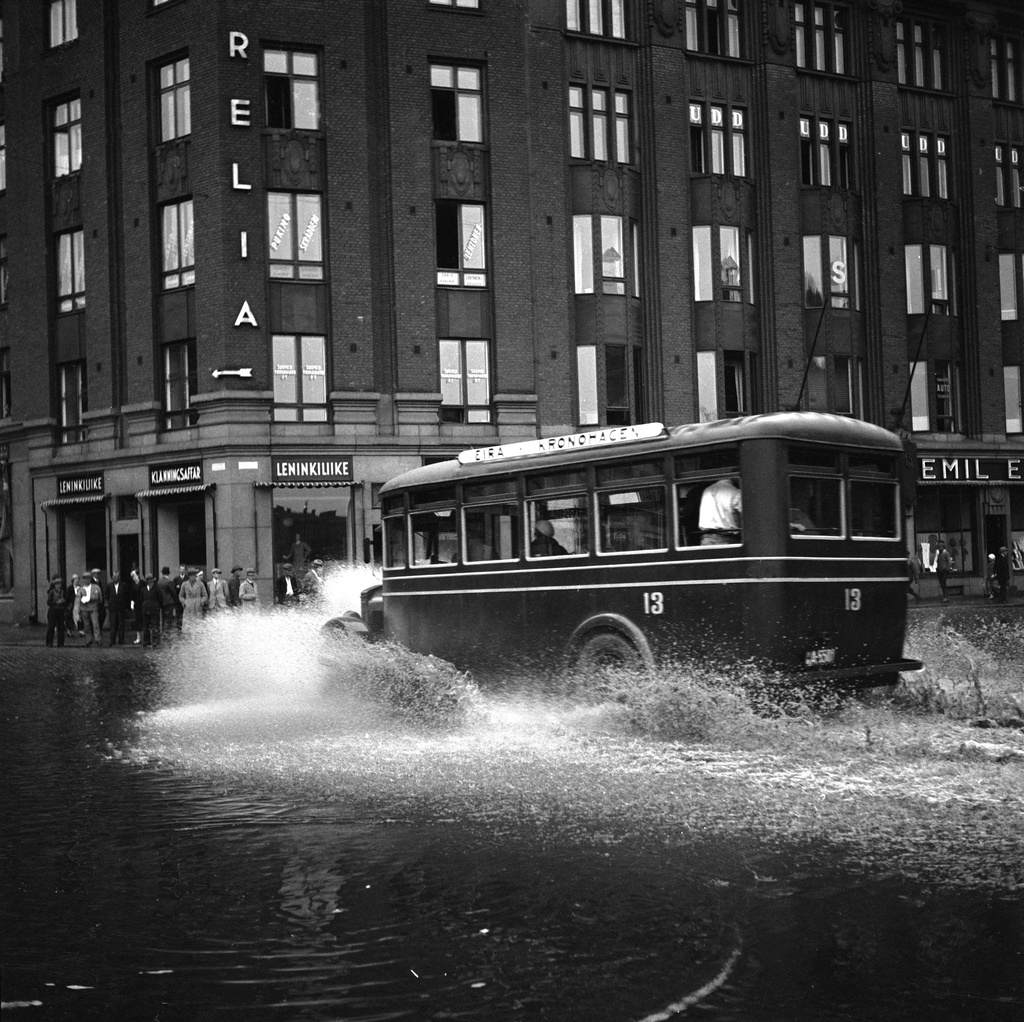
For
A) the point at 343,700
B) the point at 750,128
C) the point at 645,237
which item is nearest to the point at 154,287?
the point at 645,237

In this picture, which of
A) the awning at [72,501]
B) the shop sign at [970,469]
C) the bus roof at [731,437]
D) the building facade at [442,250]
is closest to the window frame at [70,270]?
the building facade at [442,250]

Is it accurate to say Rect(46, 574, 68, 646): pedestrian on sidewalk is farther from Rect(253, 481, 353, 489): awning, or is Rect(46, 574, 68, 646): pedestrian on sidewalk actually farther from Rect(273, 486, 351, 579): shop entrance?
Rect(253, 481, 353, 489): awning

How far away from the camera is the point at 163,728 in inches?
527

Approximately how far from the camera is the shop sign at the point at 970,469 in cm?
4016

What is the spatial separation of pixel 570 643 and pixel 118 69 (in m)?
28.3

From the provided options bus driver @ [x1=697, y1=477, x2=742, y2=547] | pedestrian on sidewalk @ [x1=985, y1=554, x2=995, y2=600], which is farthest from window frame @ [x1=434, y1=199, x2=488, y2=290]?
bus driver @ [x1=697, y1=477, x2=742, y2=547]

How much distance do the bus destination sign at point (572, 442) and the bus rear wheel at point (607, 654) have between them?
181 centimetres

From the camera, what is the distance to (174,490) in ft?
109

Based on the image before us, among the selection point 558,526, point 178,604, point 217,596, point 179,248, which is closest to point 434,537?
point 558,526

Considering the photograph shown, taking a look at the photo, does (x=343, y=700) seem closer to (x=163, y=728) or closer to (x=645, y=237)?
(x=163, y=728)

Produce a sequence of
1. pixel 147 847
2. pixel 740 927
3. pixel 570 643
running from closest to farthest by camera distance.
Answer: pixel 740 927
pixel 147 847
pixel 570 643

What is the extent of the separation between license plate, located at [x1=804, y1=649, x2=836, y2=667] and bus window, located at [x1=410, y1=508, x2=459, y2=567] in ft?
14.0

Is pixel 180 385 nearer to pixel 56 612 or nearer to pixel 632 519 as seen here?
pixel 56 612

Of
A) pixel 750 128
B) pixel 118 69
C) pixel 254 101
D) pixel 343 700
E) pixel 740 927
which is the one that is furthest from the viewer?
pixel 750 128
